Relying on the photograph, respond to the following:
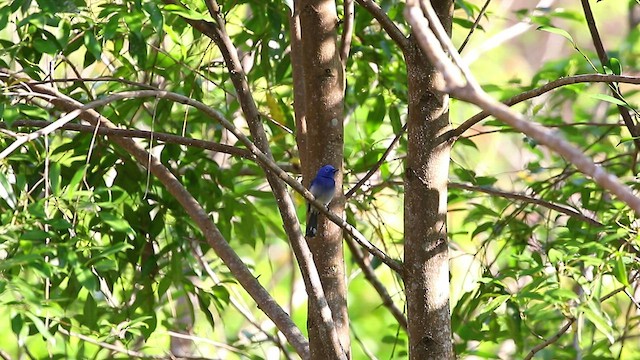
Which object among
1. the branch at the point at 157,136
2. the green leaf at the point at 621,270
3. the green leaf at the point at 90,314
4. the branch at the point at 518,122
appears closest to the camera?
the branch at the point at 518,122

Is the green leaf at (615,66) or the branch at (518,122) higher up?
the green leaf at (615,66)

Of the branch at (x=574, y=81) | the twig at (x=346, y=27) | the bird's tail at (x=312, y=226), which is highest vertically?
the twig at (x=346, y=27)

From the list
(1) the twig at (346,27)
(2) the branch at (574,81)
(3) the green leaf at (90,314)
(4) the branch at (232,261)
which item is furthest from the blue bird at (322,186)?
(3) the green leaf at (90,314)

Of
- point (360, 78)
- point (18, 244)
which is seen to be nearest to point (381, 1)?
point (360, 78)

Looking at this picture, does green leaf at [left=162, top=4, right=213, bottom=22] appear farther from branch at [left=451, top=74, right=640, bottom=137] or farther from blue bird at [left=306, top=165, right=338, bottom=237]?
branch at [left=451, top=74, right=640, bottom=137]

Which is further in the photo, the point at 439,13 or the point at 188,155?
the point at 188,155

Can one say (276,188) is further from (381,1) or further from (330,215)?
(381,1)

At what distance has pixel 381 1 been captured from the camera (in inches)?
131

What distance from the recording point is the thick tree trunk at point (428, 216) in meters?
2.30

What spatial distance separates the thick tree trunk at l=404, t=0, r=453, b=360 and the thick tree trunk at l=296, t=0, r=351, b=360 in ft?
0.79

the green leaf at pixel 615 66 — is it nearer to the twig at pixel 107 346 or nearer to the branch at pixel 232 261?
the branch at pixel 232 261

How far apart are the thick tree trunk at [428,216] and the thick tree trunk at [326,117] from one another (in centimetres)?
24

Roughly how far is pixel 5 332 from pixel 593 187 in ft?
11.5

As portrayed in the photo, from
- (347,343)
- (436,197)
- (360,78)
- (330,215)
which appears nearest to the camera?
(330,215)
